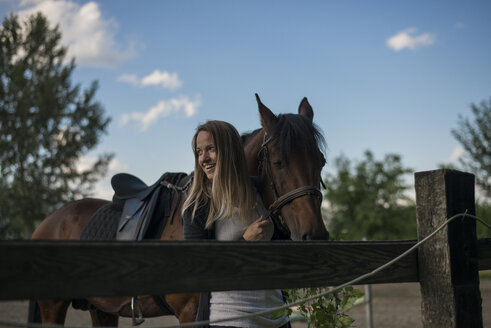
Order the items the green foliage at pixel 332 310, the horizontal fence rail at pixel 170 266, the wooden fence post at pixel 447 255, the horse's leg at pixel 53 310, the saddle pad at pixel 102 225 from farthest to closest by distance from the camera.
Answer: the horse's leg at pixel 53 310
the saddle pad at pixel 102 225
the green foliage at pixel 332 310
the wooden fence post at pixel 447 255
the horizontal fence rail at pixel 170 266

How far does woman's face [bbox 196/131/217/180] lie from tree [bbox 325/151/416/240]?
2949cm

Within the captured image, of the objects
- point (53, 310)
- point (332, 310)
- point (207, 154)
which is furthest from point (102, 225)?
point (332, 310)

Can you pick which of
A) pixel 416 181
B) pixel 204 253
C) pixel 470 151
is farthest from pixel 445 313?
pixel 470 151

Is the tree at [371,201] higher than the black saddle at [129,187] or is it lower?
higher

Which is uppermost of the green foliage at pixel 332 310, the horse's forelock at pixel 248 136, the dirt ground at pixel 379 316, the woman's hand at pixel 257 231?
the horse's forelock at pixel 248 136

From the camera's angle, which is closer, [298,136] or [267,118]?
[298,136]

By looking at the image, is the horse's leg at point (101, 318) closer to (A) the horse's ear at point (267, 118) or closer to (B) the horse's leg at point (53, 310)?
(B) the horse's leg at point (53, 310)

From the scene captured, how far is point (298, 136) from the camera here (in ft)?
9.61

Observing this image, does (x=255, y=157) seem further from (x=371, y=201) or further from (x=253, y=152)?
(x=371, y=201)

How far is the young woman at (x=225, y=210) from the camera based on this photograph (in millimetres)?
2271

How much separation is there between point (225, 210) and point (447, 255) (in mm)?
1112

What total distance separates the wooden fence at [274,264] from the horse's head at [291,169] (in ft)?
2.14

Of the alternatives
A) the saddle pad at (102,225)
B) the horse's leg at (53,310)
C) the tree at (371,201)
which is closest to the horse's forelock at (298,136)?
the saddle pad at (102,225)

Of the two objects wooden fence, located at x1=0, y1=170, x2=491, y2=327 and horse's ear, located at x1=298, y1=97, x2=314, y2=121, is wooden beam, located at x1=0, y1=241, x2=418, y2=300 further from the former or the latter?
horse's ear, located at x1=298, y1=97, x2=314, y2=121
